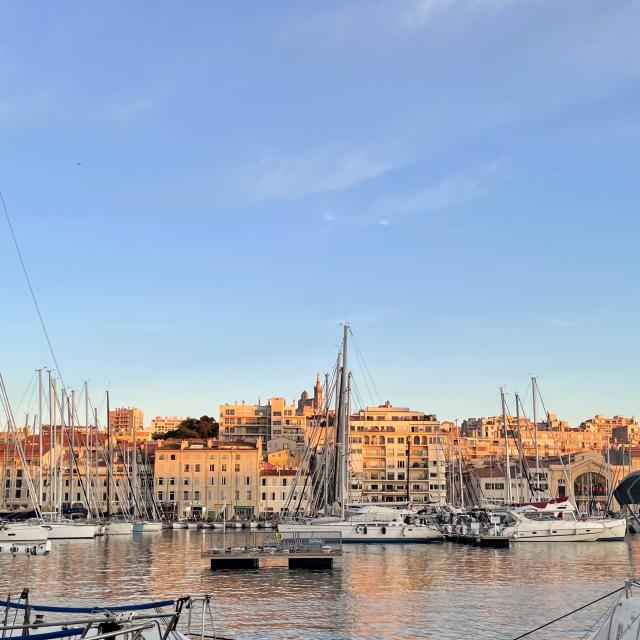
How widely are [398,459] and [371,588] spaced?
112 metres

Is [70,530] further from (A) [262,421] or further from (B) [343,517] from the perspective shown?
(A) [262,421]

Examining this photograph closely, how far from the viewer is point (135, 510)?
368 ft

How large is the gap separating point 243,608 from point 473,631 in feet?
32.0

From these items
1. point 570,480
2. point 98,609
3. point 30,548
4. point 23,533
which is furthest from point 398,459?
point 98,609

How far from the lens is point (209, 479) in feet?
445

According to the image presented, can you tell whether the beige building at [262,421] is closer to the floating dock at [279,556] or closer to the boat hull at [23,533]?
the boat hull at [23,533]

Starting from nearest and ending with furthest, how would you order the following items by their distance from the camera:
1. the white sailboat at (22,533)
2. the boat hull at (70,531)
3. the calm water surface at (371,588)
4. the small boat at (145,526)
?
1. the calm water surface at (371,588)
2. the white sailboat at (22,533)
3. the boat hull at (70,531)
4. the small boat at (145,526)

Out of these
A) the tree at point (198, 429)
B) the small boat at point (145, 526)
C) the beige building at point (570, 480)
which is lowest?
the small boat at point (145, 526)

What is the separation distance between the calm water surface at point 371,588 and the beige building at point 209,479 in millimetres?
65244

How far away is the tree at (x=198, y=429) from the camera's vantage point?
584ft

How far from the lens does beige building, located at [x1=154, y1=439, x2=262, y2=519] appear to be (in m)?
134

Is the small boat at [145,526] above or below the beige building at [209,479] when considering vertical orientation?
below

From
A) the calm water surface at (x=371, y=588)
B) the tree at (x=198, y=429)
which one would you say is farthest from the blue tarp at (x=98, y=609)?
the tree at (x=198, y=429)

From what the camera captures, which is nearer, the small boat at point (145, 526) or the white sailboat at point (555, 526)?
the white sailboat at point (555, 526)
